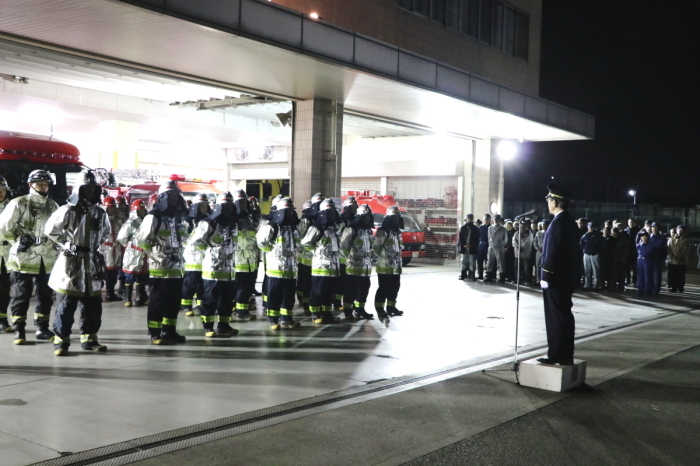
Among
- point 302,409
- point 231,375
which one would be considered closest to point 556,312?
point 302,409

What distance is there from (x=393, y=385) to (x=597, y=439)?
2235mm

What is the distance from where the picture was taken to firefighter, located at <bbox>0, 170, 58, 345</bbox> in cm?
869

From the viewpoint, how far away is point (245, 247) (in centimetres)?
1111

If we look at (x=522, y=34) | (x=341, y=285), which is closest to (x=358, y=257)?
(x=341, y=285)

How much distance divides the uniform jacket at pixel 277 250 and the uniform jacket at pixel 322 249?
1.92 ft

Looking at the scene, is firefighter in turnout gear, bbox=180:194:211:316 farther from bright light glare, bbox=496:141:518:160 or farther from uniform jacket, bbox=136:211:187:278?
bright light glare, bbox=496:141:518:160

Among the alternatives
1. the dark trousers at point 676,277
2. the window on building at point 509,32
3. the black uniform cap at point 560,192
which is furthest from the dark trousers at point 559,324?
the window on building at point 509,32

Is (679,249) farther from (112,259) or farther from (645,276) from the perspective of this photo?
(112,259)

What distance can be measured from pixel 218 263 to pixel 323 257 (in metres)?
1.95

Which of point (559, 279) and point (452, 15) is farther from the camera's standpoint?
point (452, 15)


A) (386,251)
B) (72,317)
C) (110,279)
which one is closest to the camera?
(72,317)

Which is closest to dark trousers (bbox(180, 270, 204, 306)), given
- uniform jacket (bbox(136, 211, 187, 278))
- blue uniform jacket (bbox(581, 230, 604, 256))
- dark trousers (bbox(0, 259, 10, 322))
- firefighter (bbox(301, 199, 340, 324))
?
uniform jacket (bbox(136, 211, 187, 278))

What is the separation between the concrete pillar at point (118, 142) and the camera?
76.8ft

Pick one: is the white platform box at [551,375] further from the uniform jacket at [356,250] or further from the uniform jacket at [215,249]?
the uniform jacket at [356,250]
